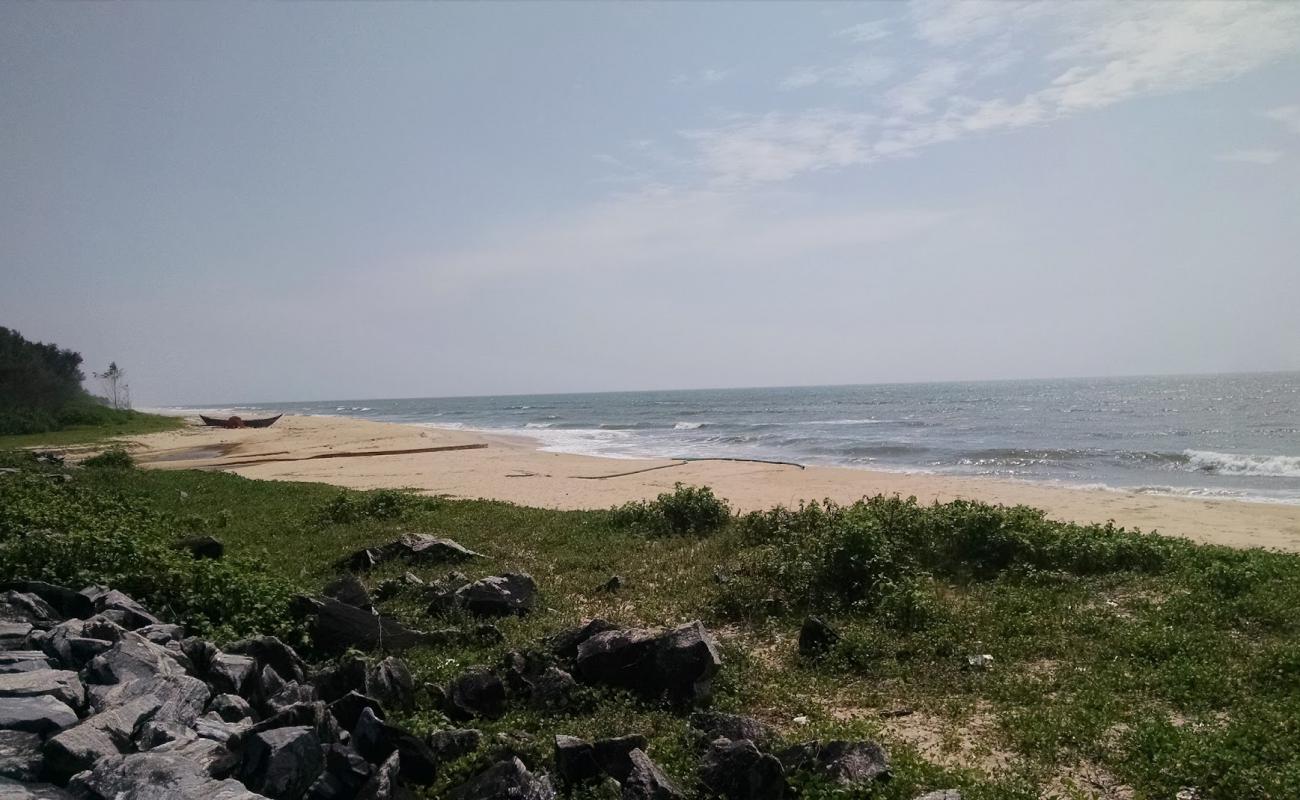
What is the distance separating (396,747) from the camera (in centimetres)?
551

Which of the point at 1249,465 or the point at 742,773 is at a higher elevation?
the point at 742,773

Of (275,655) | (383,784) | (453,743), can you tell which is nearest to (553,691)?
(453,743)

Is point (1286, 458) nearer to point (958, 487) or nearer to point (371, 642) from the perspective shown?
point (958, 487)

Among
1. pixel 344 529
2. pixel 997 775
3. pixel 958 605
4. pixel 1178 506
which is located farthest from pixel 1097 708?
pixel 1178 506

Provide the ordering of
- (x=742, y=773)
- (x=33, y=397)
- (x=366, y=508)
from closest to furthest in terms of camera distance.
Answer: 1. (x=742, y=773)
2. (x=366, y=508)
3. (x=33, y=397)

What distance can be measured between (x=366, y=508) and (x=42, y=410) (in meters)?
47.7

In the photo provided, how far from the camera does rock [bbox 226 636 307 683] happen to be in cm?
700

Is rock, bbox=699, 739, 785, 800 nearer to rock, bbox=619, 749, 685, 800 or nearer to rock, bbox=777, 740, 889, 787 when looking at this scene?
rock, bbox=777, 740, 889, 787

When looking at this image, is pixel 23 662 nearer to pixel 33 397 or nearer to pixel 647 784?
pixel 647 784

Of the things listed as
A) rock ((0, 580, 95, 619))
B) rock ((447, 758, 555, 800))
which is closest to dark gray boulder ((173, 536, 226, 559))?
rock ((0, 580, 95, 619))

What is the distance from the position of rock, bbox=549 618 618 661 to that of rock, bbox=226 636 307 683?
2198 mm

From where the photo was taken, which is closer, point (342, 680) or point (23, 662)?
point (23, 662)


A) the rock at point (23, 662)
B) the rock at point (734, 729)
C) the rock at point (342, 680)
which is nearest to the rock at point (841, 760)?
the rock at point (734, 729)

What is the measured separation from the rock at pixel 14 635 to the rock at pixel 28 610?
0.18 meters
